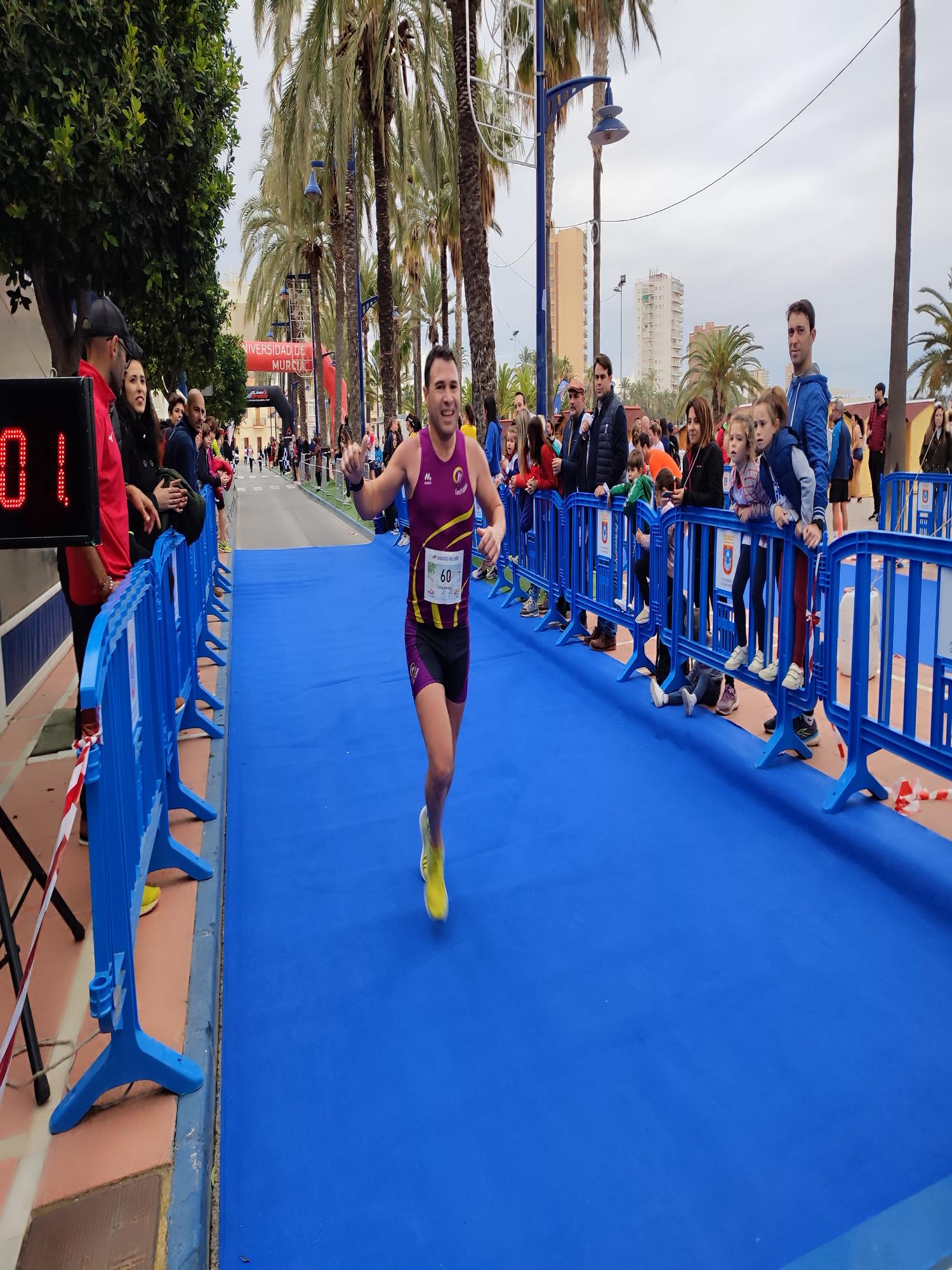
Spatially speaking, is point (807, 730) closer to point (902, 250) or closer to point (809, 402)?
point (809, 402)

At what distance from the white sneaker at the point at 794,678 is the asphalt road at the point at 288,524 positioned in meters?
13.4

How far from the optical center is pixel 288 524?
74.5 feet

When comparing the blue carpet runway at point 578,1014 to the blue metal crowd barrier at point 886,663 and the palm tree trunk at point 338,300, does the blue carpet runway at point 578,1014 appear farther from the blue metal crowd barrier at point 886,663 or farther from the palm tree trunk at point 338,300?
the palm tree trunk at point 338,300

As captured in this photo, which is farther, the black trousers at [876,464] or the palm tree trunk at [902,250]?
the black trousers at [876,464]

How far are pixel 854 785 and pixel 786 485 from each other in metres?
1.69

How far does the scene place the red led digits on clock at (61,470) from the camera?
9.89ft

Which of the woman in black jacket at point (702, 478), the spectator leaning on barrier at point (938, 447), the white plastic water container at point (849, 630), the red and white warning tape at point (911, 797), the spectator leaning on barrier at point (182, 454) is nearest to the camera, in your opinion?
the red and white warning tape at point (911, 797)

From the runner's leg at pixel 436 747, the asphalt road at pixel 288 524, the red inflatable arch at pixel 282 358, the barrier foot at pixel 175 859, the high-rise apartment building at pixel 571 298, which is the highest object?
the high-rise apartment building at pixel 571 298

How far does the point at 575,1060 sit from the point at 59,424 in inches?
106

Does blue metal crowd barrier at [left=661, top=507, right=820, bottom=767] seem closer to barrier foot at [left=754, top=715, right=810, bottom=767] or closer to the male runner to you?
barrier foot at [left=754, top=715, right=810, bottom=767]

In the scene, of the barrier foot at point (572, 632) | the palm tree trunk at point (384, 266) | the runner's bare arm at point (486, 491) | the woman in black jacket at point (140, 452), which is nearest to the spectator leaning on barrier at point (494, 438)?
the barrier foot at point (572, 632)

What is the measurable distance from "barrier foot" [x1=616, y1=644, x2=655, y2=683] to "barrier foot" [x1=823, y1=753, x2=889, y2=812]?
2.44 m

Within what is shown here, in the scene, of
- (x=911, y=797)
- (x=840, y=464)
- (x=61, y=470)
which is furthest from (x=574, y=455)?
(x=61, y=470)

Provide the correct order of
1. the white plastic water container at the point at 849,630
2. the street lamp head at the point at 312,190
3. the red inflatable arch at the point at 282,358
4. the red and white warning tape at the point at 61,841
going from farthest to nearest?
the red inflatable arch at the point at 282,358 < the street lamp head at the point at 312,190 < the white plastic water container at the point at 849,630 < the red and white warning tape at the point at 61,841
